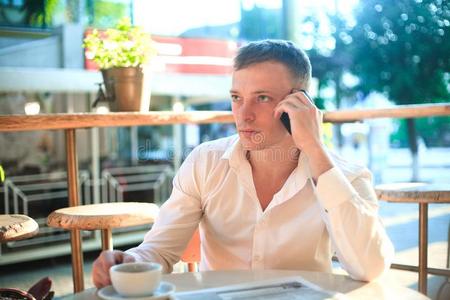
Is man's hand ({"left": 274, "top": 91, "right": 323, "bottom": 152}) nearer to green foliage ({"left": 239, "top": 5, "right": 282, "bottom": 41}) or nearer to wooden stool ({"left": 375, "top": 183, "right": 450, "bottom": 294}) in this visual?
wooden stool ({"left": 375, "top": 183, "right": 450, "bottom": 294})

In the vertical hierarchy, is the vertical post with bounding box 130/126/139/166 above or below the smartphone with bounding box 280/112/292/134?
below

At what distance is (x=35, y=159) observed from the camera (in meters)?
6.19

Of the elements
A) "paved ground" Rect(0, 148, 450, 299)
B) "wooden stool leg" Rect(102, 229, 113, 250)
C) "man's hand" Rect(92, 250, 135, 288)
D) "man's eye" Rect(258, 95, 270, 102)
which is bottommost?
"paved ground" Rect(0, 148, 450, 299)

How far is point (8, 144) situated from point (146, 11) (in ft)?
7.72

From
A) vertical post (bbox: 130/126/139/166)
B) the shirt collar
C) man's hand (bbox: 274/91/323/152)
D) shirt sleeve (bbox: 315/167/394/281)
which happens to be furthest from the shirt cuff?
vertical post (bbox: 130/126/139/166)

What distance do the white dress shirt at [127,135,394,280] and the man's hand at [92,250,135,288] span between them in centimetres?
21

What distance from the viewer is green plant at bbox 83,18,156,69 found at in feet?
9.98

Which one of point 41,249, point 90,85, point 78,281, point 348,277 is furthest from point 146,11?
point 348,277

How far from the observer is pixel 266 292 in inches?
43.0

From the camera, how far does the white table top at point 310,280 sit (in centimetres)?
110

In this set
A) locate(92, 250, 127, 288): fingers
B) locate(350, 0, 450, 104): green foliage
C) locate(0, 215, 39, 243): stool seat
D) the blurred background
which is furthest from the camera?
the blurred background

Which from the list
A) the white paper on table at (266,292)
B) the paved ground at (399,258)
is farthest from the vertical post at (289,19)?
the white paper on table at (266,292)

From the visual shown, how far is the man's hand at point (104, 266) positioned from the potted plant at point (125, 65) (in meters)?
1.80

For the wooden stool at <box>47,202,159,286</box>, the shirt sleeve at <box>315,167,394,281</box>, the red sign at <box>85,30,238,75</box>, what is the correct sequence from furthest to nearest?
1. the red sign at <box>85,30,238,75</box>
2. the wooden stool at <box>47,202,159,286</box>
3. the shirt sleeve at <box>315,167,394,281</box>
